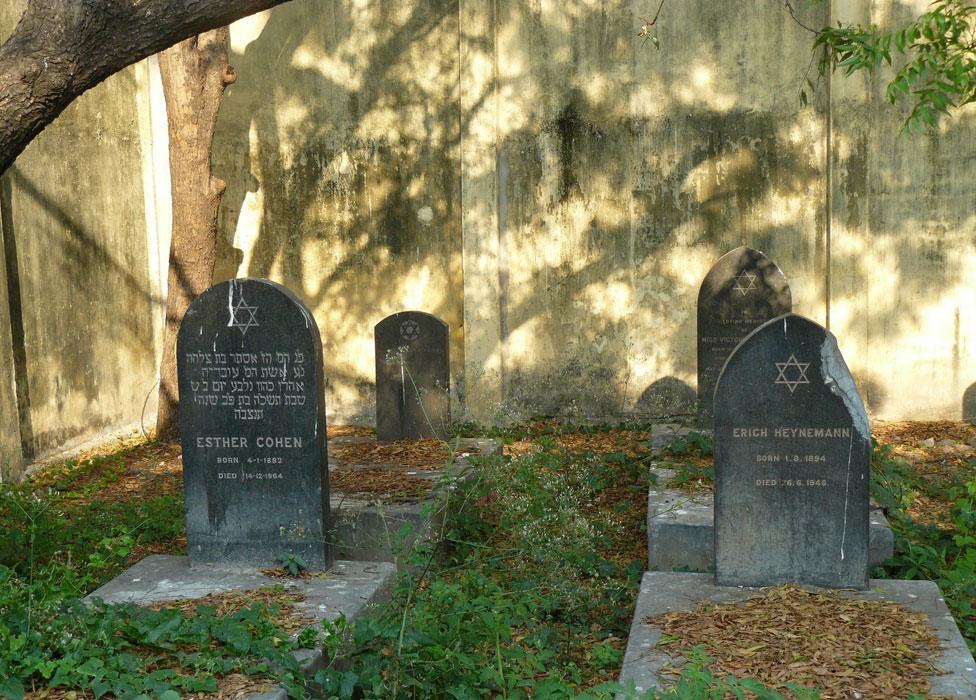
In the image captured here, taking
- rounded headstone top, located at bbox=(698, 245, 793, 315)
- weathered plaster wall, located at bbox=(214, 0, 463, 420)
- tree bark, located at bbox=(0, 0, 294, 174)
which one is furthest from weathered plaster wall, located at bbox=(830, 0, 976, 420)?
tree bark, located at bbox=(0, 0, 294, 174)

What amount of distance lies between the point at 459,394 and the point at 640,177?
287cm

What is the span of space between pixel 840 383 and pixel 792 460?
1.34 feet

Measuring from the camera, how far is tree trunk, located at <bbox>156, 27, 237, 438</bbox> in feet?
30.5

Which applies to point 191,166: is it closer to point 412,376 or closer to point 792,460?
point 412,376

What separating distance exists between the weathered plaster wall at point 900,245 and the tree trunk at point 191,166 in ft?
19.1

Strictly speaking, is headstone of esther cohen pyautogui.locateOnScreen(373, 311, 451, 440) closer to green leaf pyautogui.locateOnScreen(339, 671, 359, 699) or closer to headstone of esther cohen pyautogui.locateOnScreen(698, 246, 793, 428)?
headstone of esther cohen pyautogui.locateOnScreen(698, 246, 793, 428)

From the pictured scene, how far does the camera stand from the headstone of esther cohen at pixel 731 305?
8406 mm

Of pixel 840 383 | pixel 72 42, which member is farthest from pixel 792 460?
pixel 72 42

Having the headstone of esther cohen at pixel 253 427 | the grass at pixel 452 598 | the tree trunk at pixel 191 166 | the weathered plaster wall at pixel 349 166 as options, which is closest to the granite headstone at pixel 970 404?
the grass at pixel 452 598

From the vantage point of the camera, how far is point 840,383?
4.69 metres

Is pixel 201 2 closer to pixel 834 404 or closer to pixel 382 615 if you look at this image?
pixel 382 615

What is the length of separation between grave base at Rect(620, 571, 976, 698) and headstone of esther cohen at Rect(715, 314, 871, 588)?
18 cm

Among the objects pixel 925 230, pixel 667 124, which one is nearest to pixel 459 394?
pixel 667 124

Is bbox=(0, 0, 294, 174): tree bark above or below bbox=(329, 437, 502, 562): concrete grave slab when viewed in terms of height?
above
